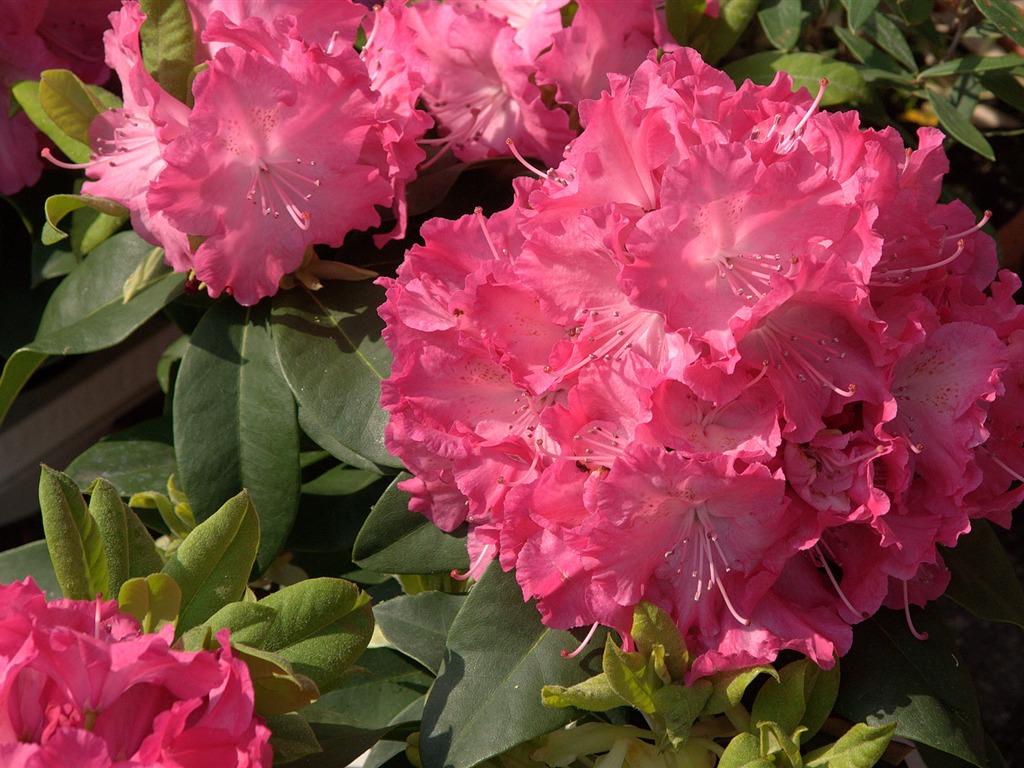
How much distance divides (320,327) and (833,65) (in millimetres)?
494

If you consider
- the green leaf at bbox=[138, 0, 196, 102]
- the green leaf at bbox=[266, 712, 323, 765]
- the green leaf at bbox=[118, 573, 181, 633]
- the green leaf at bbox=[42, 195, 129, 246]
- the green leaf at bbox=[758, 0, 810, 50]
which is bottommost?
the green leaf at bbox=[266, 712, 323, 765]

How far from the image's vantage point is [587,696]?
Answer: 2.31ft

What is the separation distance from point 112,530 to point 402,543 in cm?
22

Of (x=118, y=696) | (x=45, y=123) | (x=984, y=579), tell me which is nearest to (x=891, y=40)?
(x=984, y=579)

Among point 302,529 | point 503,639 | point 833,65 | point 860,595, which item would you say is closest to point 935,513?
point 860,595

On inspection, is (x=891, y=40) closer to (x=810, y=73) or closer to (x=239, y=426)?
(x=810, y=73)

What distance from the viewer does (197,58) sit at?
0.88m

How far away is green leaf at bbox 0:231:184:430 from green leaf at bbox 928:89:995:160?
0.68m

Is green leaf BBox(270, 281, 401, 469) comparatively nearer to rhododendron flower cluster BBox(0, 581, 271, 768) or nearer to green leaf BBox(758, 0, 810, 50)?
rhododendron flower cluster BBox(0, 581, 271, 768)

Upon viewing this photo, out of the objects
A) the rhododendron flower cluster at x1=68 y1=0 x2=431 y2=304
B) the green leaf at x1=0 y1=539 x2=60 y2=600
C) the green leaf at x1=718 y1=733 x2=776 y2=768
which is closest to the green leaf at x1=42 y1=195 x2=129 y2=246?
the rhododendron flower cluster at x1=68 y1=0 x2=431 y2=304

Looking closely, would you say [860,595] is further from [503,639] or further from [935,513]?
[503,639]

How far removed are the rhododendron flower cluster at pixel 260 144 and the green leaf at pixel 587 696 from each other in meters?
0.37

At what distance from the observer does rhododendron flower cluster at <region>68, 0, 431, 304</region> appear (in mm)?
795

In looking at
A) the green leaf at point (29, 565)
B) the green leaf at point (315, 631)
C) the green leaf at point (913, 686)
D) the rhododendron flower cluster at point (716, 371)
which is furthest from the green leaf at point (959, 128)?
the green leaf at point (29, 565)
